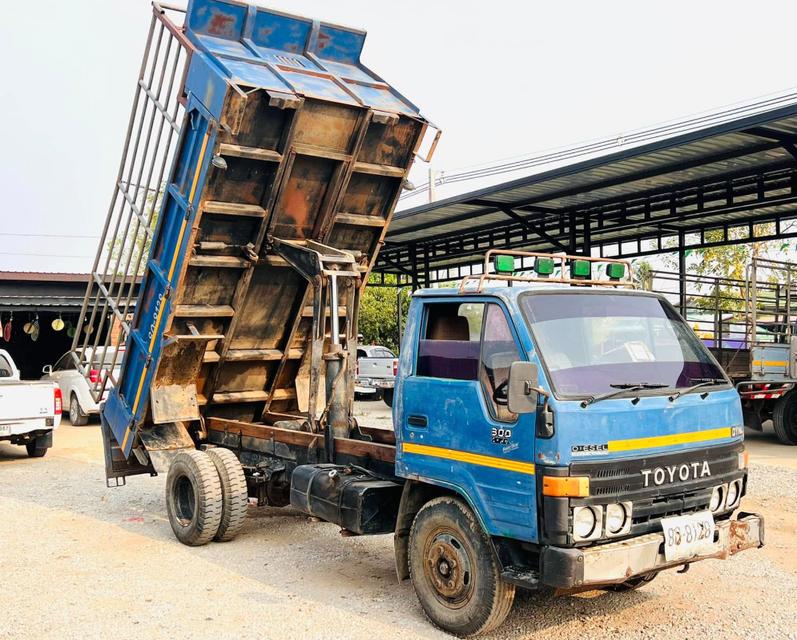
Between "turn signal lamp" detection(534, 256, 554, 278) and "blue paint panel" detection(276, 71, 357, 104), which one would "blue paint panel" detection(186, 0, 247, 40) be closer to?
"blue paint panel" detection(276, 71, 357, 104)

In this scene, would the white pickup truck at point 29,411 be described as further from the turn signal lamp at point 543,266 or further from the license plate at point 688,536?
the license plate at point 688,536

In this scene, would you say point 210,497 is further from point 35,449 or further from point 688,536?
point 35,449

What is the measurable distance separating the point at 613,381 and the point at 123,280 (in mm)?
5136

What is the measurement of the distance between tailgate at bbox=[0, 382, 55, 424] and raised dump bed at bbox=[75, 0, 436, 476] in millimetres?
4249

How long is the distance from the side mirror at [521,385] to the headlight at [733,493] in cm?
161

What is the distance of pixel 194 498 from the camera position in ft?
23.6

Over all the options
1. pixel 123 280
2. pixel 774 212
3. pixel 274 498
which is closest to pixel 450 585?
pixel 274 498

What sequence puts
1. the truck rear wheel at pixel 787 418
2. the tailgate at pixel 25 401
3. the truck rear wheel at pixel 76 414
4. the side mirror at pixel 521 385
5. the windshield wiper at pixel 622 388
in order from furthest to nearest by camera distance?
1. the truck rear wheel at pixel 76 414
2. the truck rear wheel at pixel 787 418
3. the tailgate at pixel 25 401
4. the windshield wiper at pixel 622 388
5. the side mirror at pixel 521 385

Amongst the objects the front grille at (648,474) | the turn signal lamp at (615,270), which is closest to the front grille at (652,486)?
the front grille at (648,474)

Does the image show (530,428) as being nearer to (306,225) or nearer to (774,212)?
(306,225)

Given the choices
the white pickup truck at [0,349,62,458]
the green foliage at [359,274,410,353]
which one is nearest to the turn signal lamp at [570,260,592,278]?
the white pickup truck at [0,349,62,458]

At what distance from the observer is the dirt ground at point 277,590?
520cm

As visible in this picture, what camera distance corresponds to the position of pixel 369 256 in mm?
8242

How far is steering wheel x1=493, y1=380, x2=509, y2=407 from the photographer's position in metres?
4.89
